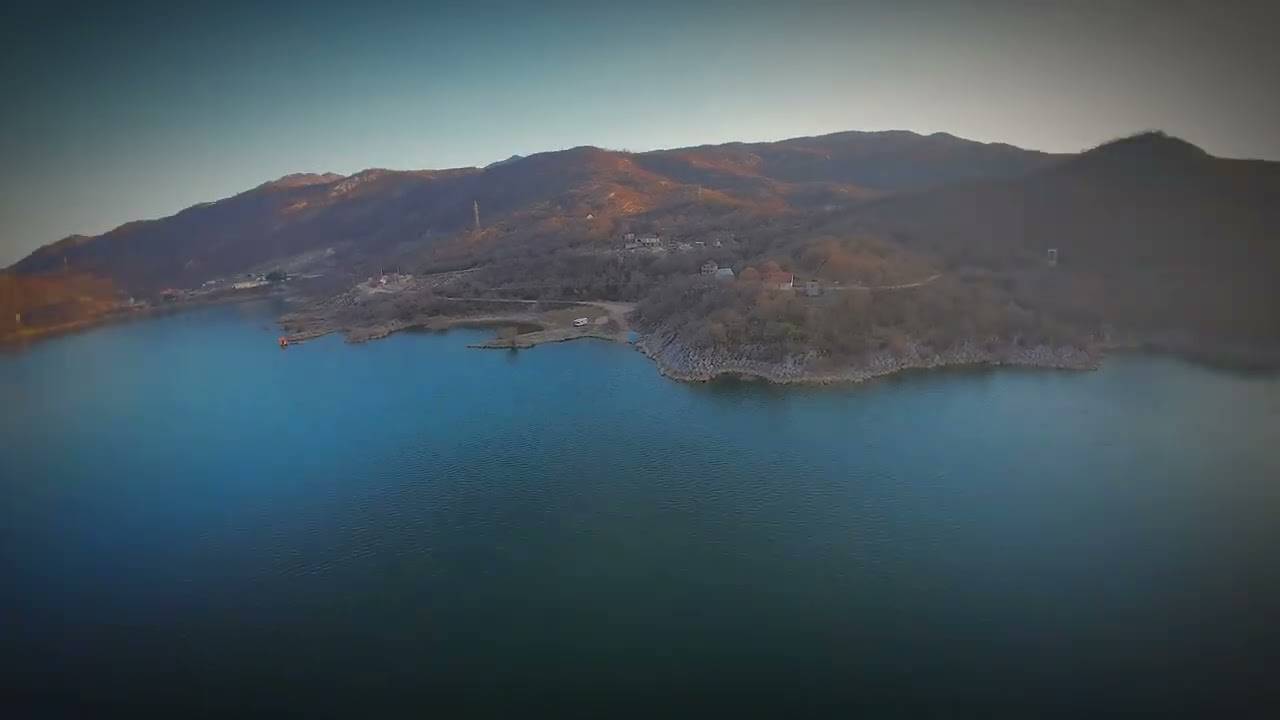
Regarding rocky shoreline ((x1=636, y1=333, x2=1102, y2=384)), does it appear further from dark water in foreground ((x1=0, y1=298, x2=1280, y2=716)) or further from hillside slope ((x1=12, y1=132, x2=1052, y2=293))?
hillside slope ((x1=12, y1=132, x2=1052, y2=293))

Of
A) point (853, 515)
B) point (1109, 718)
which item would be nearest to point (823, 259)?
point (853, 515)

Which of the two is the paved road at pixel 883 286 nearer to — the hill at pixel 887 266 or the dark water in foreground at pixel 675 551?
the hill at pixel 887 266

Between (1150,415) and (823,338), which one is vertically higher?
(823,338)

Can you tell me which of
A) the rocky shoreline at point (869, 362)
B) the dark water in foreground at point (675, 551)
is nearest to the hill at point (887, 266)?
the rocky shoreline at point (869, 362)

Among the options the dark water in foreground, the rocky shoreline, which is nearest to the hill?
the rocky shoreline

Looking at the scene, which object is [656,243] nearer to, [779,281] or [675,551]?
[779,281]

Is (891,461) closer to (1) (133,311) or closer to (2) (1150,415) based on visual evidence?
(2) (1150,415)
